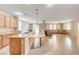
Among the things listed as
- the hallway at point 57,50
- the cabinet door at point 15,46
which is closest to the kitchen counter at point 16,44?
the cabinet door at point 15,46

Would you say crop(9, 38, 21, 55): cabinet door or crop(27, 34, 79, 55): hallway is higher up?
crop(9, 38, 21, 55): cabinet door

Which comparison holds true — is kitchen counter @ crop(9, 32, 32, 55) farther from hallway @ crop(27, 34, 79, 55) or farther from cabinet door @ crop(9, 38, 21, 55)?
hallway @ crop(27, 34, 79, 55)

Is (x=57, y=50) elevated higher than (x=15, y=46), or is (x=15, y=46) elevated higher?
(x=15, y=46)

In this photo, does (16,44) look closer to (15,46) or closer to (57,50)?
(15,46)

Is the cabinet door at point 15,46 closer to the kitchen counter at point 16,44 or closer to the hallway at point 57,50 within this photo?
the kitchen counter at point 16,44

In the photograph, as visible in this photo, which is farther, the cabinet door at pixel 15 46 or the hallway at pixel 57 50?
the hallway at pixel 57 50

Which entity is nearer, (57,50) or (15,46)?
(15,46)

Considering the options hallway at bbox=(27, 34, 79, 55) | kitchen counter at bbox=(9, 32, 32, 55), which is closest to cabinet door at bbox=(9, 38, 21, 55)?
kitchen counter at bbox=(9, 32, 32, 55)

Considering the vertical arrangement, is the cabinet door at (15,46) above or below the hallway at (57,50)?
above

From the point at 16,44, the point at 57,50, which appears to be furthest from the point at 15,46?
the point at 57,50

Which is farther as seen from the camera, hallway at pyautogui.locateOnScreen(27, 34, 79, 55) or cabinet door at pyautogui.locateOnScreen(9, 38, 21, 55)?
hallway at pyautogui.locateOnScreen(27, 34, 79, 55)

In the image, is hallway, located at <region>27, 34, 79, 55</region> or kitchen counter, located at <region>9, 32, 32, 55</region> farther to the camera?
hallway, located at <region>27, 34, 79, 55</region>

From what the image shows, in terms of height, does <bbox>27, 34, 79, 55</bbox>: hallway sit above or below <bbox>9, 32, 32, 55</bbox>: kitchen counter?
below
